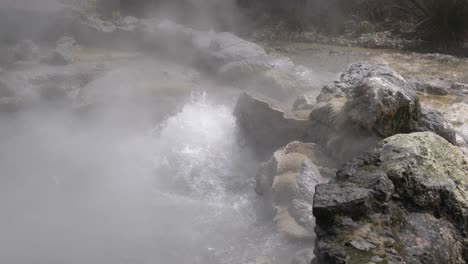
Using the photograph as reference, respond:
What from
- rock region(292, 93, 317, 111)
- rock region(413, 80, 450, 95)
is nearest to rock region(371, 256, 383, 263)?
rock region(292, 93, 317, 111)

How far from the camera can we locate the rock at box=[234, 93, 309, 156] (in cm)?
483

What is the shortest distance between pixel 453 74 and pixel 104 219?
4744 mm

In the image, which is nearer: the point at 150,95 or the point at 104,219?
the point at 104,219

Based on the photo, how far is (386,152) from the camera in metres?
2.94

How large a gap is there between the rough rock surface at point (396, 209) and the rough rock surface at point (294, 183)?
98 cm

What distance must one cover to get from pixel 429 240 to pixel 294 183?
60.8 inches

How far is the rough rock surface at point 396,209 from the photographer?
2340mm

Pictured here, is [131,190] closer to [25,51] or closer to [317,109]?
[317,109]

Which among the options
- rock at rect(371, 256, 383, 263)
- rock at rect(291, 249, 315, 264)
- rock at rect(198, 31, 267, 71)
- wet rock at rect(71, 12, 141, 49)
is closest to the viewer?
rock at rect(371, 256, 383, 263)

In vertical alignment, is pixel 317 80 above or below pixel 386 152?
above

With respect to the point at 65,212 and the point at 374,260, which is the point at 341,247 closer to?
the point at 374,260

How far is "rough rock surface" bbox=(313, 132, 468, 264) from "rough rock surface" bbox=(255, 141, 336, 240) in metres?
0.98

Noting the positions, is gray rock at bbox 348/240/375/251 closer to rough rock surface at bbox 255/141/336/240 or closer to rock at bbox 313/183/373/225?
rock at bbox 313/183/373/225

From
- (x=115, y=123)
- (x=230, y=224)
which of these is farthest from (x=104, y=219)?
(x=115, y=123)
